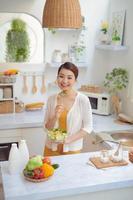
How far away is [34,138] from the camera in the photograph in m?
3.06

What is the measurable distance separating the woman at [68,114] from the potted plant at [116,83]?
1.08m

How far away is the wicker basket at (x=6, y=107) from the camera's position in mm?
3336

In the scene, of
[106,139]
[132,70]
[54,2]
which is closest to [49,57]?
[132,70]

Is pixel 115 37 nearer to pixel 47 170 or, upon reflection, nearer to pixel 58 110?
pixel 58 110

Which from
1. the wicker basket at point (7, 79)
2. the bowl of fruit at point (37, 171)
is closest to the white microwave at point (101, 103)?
the wicker basket at point (7, 79)

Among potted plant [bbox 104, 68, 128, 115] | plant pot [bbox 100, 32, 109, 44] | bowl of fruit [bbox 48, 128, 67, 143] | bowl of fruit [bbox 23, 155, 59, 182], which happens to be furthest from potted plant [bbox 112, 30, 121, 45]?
bowl of fruit [bbox 23, 155, 59, 182]

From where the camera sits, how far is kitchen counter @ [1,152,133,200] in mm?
1623

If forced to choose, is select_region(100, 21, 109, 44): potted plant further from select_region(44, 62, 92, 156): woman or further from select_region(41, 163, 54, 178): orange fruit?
select_region(41, 163, 54, 178): orange fruit

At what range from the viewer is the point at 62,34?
3541 millimetres

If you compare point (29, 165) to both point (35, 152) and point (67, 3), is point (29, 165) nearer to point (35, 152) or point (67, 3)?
point (67, 3)

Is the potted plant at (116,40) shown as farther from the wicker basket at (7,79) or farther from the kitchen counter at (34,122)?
the wicker basket at (7,79)

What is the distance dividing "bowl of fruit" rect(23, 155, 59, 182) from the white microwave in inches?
69.0

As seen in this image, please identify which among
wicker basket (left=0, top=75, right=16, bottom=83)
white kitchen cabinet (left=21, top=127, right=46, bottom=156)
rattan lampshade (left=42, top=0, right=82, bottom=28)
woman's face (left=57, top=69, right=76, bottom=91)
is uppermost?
rattan lampshade (left=42, top=0, right=82, bottom=28)

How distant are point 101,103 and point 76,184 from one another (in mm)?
1821
